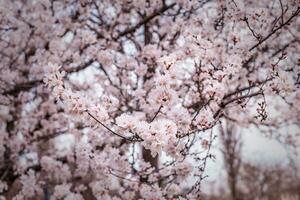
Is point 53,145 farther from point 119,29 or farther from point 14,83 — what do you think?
point 119,29

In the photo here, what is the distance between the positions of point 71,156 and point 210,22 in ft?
10.1

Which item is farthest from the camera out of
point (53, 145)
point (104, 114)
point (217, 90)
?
point (53, 145)

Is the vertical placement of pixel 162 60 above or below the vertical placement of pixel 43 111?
below

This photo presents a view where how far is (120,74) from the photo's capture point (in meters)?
5.98

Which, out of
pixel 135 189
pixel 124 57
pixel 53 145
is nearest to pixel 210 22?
pixel 124 57

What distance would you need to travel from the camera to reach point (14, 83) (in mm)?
5984

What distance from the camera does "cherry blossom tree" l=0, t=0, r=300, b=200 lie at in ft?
13.5

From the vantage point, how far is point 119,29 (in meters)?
6.68

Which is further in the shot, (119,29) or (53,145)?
(53,145)

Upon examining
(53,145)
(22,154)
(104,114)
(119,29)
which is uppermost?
(119,29)

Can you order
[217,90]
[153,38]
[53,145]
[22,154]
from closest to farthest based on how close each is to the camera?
1. [217,90]
2. [22,154]
3. [153,38]
4. [53,145]

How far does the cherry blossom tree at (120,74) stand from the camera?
13.5 feet

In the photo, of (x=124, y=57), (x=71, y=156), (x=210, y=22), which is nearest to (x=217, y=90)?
(x=210, y=22)

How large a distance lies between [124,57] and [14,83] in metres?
1.84
